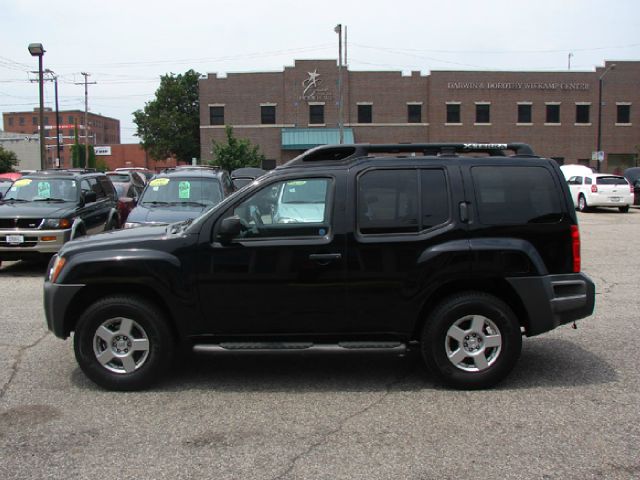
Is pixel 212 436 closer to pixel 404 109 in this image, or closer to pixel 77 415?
pixel 77 415

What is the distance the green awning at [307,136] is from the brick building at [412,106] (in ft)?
0.27

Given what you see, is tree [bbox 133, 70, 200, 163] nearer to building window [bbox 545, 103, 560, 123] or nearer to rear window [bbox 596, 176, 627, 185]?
building window [bbox 545, 103, 560, 123]

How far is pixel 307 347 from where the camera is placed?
493 cm

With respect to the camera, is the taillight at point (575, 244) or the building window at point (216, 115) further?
the building window at point (216, 115)

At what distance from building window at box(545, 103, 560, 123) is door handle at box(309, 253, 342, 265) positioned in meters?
50.2

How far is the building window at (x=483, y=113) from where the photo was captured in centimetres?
5031

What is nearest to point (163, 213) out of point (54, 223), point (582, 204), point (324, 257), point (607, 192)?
point (54, 223)

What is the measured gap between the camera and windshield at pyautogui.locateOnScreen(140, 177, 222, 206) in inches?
456

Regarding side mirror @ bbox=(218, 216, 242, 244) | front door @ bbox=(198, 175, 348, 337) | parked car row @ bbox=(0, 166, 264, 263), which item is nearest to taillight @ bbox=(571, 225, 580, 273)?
front door @ bbox=(198, 175, 348, 337)

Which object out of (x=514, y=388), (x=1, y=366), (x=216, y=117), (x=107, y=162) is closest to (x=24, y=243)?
(x=1, y=366)

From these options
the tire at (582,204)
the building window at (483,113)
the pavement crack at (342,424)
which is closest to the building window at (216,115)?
the building window at (483,113)

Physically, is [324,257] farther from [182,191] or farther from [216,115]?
[216,115]

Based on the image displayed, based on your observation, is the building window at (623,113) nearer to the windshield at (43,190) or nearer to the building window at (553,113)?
the building window at (553,113)

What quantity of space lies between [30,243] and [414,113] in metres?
43.2
